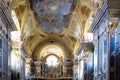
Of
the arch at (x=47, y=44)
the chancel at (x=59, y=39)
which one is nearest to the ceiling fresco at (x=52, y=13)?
the chancel at (x=59, y=39)

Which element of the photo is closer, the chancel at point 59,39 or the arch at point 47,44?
the chancel at point 59,39

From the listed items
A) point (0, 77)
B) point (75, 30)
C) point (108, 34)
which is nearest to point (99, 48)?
point (108, 34)

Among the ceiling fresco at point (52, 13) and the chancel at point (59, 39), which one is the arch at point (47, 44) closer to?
the chancel at point (59, 39)

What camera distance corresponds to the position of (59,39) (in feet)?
146

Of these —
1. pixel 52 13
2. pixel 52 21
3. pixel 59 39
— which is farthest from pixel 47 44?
pixel 52 13

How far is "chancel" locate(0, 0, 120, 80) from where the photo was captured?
19.0 metres

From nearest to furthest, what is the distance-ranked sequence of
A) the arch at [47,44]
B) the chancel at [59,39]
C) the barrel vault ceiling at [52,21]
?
the chancel at [59,39] < the barrel vault ceiling at [52,21] < the arch at [47,44]

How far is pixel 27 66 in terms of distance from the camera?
4197cm

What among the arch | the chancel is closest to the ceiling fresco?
the chancel

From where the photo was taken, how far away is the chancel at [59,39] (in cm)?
1897

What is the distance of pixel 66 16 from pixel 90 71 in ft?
28.8

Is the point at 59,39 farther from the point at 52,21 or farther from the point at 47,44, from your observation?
the point at 52,21

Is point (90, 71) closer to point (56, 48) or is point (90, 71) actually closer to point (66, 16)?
point (66, 16)

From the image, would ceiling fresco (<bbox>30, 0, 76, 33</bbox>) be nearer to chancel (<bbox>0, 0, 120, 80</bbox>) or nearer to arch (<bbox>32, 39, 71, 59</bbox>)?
chancel (<bbox>0, 0, 120, 80</bbox>)
